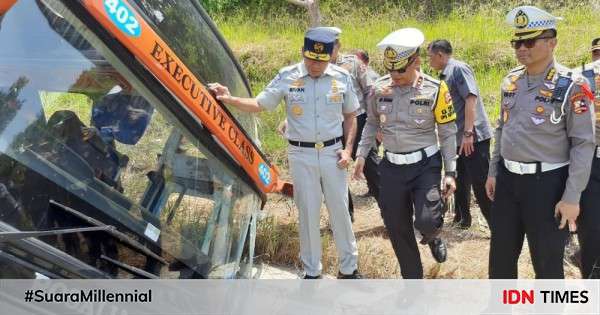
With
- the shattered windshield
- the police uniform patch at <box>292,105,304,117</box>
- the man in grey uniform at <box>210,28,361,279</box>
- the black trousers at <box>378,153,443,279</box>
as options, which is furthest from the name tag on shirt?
the shattered windshield

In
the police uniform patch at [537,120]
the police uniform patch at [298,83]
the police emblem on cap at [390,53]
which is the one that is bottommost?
the police uniform patch at [298,83]

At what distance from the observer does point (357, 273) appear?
395 cm

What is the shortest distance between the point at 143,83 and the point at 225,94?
0.64 m

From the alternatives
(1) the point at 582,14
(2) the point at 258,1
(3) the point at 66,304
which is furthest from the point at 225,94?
(2) the point at 258,1

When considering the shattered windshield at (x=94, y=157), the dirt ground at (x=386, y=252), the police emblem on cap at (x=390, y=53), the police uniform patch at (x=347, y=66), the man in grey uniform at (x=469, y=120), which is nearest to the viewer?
the shattered windshield at (x=94, y=157)

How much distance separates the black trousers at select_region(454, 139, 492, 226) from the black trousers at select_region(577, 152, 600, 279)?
3.49 feet

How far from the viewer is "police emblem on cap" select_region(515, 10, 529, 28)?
9.14ft

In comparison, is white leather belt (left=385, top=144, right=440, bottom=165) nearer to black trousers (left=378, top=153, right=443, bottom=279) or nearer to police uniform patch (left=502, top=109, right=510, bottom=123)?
black trousers (left=378, top=153, right=443, bottom=279)

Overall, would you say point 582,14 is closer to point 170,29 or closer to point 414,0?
point 414,0

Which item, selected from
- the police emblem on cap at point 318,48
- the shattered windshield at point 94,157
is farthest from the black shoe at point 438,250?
the shattered windshield at point 94,157

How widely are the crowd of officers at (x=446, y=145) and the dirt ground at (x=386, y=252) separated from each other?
219 mm

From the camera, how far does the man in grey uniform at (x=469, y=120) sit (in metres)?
4.48

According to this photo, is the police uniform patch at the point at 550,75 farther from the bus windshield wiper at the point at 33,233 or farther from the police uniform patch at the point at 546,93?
the bus windshield wiper at the point at 33,233

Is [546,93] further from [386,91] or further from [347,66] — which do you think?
[347,66]
